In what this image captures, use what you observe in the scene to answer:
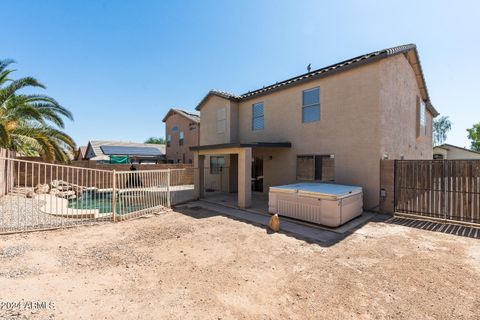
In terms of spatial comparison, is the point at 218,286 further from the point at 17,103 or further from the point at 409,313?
the point at 17,103

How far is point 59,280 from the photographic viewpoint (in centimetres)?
354

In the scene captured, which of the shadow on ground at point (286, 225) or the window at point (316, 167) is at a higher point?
the window at point (316, 167)

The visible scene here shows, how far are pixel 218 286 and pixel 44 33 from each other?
512 inches

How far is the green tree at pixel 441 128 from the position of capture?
55141 mm

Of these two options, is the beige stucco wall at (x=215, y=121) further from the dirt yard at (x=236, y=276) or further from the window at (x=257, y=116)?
the dirt yard at (x=236, y=276)

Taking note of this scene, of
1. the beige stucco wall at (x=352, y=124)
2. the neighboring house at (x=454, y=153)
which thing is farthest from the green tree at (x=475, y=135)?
the beige stucco wall at (x=352, y=124)

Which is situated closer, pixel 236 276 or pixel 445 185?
pixel 236 276

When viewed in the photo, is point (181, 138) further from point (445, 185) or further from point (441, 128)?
point (441, 128)

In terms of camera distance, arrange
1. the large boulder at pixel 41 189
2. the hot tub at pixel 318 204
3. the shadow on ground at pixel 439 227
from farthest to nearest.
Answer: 1. the large boulder at pixel 41 189
2. the hot tub at pixel 318 204
3. the shadow on ground at pixel 439 227

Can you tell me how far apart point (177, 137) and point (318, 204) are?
73.5ft

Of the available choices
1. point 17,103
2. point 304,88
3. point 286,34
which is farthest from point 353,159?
point 17,103

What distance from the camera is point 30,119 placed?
438 inches

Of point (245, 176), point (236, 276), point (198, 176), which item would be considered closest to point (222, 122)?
point (198, 176)

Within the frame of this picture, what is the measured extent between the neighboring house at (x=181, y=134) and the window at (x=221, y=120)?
9094mm
